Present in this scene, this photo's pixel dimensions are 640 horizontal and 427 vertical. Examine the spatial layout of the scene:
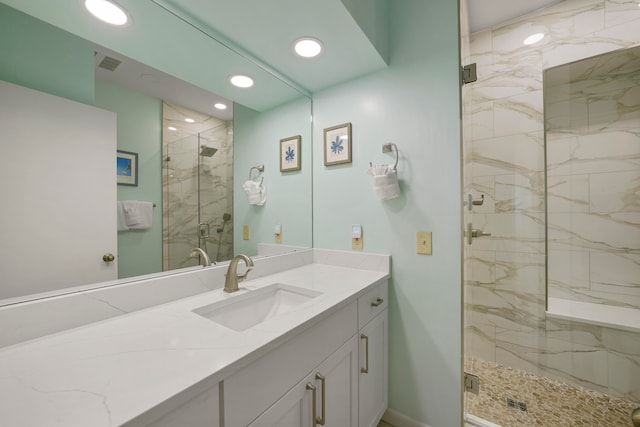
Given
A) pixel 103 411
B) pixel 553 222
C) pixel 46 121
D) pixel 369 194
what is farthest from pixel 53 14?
pixel 553 222

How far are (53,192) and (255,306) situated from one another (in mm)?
825

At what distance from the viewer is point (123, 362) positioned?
574mm

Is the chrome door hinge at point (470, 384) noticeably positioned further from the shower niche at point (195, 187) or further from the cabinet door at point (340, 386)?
the shower niche at point (195, 187)

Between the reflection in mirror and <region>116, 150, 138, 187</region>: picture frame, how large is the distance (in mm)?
2407

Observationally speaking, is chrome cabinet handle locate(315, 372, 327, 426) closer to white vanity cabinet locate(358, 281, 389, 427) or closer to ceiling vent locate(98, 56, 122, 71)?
white vanity cabinet locate(358, 281, 389, 427)

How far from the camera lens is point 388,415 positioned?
1409 mm

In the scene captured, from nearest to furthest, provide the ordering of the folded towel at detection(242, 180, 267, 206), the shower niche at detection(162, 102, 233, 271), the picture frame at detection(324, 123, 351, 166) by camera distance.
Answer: the shower niche at detection(162, 102, 233, 271), the folded towel at detection(242, 180, 267, 206), the picture frame at detection(324, 123, 351, 166)

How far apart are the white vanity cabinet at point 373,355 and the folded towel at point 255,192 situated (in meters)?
0.84

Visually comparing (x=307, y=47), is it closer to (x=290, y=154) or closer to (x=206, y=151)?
(x=290, y=154)

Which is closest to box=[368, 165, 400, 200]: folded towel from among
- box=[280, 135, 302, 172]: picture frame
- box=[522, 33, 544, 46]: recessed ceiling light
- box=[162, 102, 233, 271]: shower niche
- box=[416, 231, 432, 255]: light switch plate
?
box=[416, 231, 432, 255]: light switch plate

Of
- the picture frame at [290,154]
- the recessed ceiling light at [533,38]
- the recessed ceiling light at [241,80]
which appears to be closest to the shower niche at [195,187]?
the recessed ceiling light at [241,80]

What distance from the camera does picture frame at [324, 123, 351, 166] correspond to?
158 centimetres

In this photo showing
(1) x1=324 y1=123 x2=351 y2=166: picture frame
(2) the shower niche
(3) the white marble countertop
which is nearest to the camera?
(3) the white marble countertop

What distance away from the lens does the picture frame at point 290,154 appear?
1723 mm
